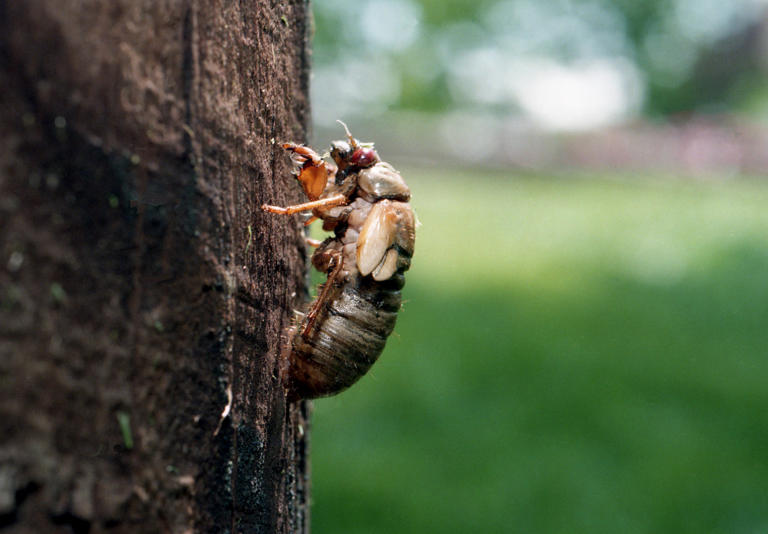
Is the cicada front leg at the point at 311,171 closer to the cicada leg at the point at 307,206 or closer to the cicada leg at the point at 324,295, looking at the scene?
the cicada leg at the point at 307,206

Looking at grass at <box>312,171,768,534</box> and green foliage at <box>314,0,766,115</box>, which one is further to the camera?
green foliage at <box>314,0,766,115</box>

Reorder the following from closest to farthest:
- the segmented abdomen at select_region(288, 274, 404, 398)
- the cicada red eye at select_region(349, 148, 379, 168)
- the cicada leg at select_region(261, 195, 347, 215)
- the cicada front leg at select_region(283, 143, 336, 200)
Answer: the cicada leg at select_region(261, 195, 347, 215) < the segmented abdomen at select_region(288, 274, 404, 398) < the cicada front leg at select_region(283, 143, 336, 200) < the cicada red eye at select_region(349, 148, 379, 168)

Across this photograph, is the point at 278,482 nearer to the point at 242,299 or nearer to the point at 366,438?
the point at 242,299

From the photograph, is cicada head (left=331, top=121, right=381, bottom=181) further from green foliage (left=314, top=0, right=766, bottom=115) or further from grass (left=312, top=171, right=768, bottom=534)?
green foliage (left=314, top=0, right=766, bottom=115)

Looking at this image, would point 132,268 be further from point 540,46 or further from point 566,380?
point 540,46

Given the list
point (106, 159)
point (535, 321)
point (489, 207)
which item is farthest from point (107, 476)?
point (489, 207)

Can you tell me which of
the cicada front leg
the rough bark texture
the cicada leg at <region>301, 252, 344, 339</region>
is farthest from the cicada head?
the rough bark texture
